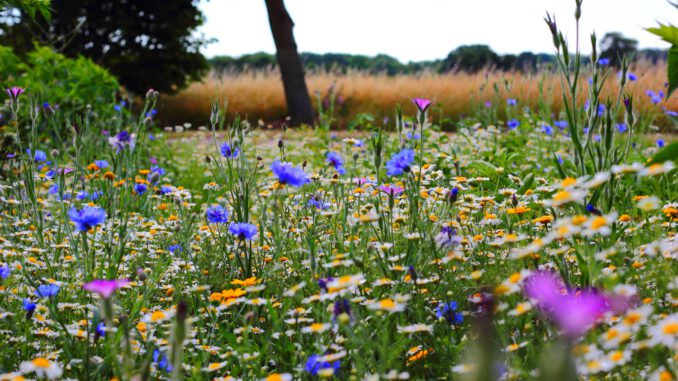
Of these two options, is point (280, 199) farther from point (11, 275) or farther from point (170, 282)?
point (11, 275)

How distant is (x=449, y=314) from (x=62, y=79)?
6.25m

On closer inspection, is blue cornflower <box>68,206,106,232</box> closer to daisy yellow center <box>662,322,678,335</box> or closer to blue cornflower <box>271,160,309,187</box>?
blue cornflower <box>271,160,309,187</box>

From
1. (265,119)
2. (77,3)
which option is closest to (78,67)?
(265,119)

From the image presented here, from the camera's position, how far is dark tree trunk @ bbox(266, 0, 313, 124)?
12.1 metres

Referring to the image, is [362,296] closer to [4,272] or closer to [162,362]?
[162,362]

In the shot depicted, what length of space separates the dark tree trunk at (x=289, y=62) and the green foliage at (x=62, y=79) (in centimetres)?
534

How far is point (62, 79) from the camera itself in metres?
7.01

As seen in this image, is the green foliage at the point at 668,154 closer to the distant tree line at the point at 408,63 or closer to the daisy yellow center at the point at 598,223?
the daisy yellow center at the point at 598,223

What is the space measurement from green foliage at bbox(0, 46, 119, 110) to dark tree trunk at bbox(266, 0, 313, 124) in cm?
534

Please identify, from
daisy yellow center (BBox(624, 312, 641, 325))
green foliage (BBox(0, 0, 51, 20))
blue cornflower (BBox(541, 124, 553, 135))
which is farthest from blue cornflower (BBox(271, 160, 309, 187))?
blue cornflower (BBox(541, 124, 553, 135))

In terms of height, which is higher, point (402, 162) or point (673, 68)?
point (673, 68)

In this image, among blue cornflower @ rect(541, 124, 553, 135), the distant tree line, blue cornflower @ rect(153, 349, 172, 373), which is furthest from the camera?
the distant tree line

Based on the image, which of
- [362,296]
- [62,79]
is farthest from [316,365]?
[62,79]

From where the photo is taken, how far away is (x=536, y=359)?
1692 millimetres
